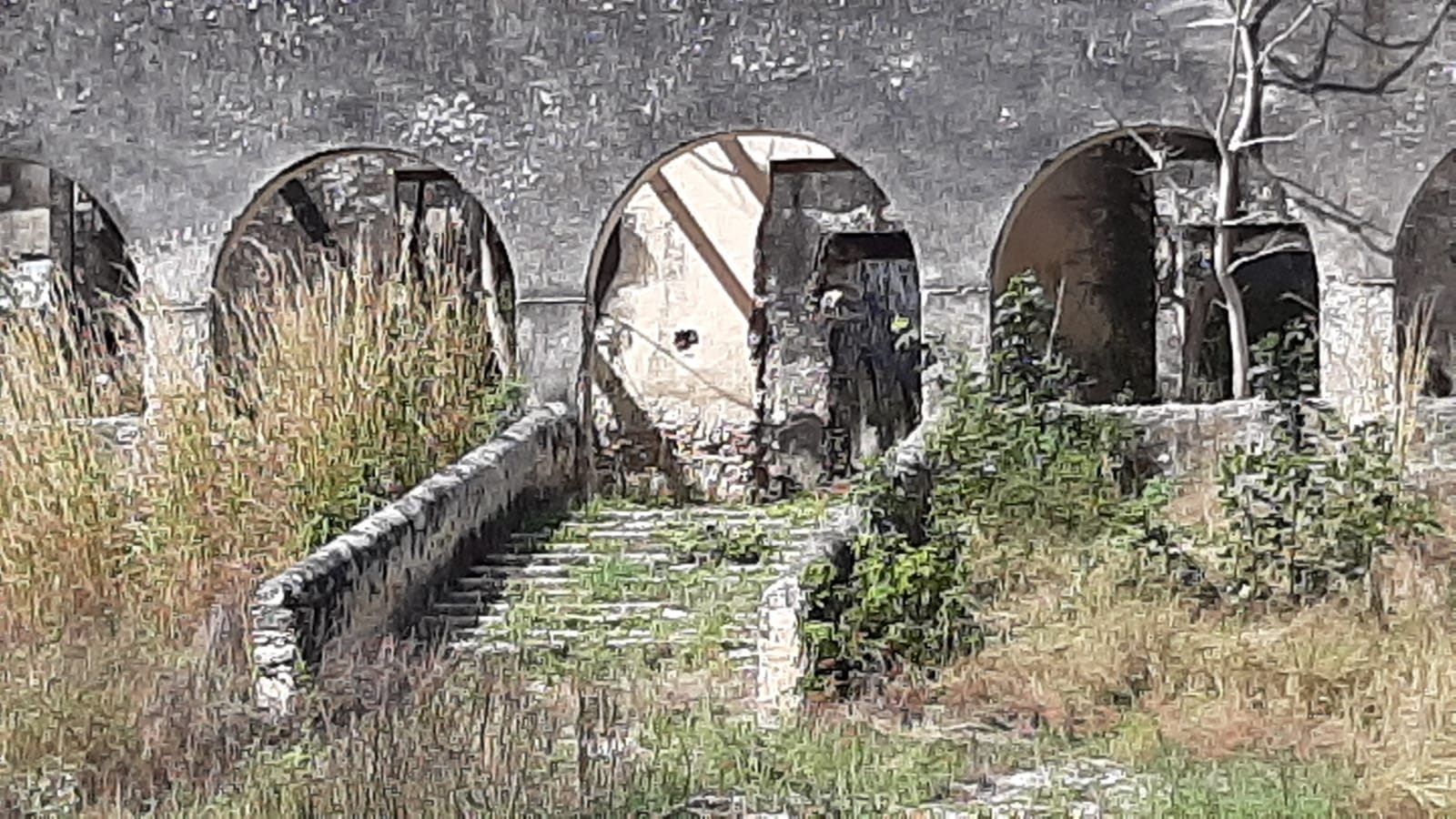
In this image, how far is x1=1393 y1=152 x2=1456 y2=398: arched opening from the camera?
15.6 m

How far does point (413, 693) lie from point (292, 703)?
0.63m

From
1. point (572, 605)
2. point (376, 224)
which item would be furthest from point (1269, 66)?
point (376, 224)

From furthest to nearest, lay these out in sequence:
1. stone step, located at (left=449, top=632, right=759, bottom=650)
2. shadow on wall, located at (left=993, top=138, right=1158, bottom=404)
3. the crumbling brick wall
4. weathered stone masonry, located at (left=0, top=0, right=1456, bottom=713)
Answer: shadow on wall, located at (left=993, top=138, right=1158, bottom=404) < the crumbling brick wall < weathered stone masonry, located at (left=0, top=0, right=1456, bottom=713) < stone step, located at (left=449, top=632, right=759, bottom=650)

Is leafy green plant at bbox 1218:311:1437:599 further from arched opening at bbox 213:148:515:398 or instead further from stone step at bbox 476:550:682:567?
arched opening at bbox 213:148:515:398

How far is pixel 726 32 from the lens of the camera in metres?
12.6

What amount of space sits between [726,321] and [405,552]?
6.66 meters

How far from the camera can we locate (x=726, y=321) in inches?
637

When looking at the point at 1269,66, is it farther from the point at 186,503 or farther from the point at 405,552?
the point at 186,503

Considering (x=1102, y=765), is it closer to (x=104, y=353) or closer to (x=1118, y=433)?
(x=1118, y=433)

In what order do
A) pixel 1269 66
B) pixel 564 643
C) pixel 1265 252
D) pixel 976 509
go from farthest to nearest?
1. pixel 1265 252
2. pixel 1269 66
3. pixel 976 509
4. pixel 564 643

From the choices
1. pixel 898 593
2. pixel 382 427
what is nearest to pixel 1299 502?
pixel 898 593

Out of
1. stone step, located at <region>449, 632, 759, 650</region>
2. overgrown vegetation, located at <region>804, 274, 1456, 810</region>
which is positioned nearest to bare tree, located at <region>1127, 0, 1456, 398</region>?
overgrown vegetation, located at <region>804, 274, 1456, 810</region>

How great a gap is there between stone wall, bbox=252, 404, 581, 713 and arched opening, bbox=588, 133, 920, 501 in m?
3.49

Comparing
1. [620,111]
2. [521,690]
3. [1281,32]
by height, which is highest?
[1281,32]
